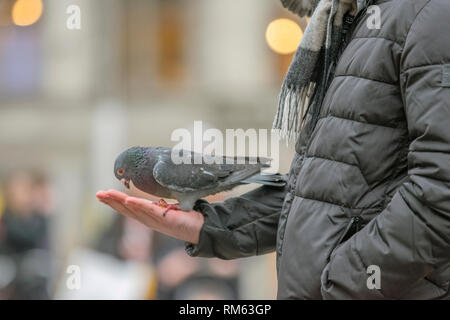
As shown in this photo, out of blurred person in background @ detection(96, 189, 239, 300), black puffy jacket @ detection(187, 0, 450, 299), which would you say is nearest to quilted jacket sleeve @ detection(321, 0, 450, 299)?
black puffy jacket @ detection(187, 0, 450, 299)

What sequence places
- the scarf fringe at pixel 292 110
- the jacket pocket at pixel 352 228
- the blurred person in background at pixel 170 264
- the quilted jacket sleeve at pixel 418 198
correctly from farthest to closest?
the blurred person in background at pixel 170 264, the scarf fringe at pixel 292 110, the jacket pocket at pixel 352 228, the quilted jacket sleeve at pixel 418 198

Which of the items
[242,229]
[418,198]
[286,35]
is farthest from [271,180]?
[286,35]

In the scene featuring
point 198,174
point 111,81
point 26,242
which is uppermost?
point 198,174

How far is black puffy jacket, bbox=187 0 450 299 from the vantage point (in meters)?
1.67

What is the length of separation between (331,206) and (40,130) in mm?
11313

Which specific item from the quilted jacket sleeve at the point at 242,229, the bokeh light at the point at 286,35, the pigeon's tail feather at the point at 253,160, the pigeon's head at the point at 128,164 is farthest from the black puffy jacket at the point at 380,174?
the bokeh light at the point at 286,35

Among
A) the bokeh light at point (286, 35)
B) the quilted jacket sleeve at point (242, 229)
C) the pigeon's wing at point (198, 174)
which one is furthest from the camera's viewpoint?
the bokeh light at point (286, 35)

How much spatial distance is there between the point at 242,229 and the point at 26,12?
9.39 m

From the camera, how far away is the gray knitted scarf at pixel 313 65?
2.03 metres

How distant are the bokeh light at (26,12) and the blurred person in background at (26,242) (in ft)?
10.4

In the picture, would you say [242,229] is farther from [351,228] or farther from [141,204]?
[351,228]

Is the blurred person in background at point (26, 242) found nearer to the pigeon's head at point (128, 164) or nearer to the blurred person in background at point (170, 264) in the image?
the blurred person in background at point (170, 264)

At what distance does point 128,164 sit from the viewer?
8.34 ft
